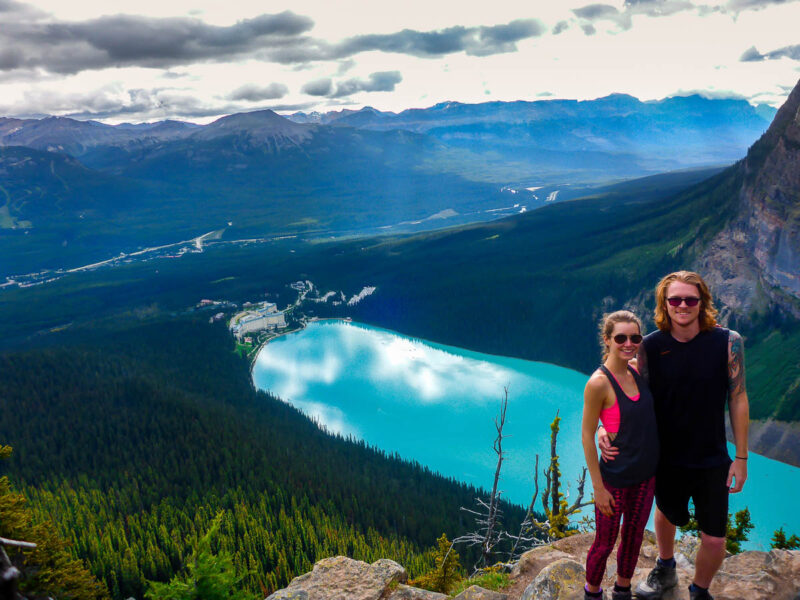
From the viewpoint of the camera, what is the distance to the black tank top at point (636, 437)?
317 inches

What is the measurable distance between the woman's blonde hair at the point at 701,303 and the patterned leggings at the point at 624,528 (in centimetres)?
255

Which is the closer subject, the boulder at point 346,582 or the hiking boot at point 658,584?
the hiking boot at point 658,584

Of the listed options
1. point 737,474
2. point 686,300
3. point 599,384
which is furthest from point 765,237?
point 599,384

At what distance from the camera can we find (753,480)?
227 feet

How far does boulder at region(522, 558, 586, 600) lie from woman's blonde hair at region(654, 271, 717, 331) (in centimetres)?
516

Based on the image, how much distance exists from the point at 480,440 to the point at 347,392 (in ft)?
129

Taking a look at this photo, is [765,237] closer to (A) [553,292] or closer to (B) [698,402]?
(A) [553,292]

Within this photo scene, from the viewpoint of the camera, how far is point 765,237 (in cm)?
10975

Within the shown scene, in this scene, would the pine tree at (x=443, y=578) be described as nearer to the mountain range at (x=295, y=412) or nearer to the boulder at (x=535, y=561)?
the boulder at (x=535, y=561)

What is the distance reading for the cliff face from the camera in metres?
102

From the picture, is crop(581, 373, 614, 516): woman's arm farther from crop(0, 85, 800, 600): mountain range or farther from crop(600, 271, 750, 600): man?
crop(0, 85, 800, 600): mountain range

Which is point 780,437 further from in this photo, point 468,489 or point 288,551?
point 288,551

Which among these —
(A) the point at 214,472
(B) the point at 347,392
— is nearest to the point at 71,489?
(A) the point at 214,472

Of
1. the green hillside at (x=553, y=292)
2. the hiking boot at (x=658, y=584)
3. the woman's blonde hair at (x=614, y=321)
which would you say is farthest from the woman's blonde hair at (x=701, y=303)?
the green hillside at (x=553, y=292)
